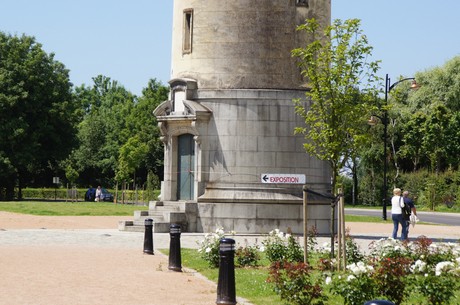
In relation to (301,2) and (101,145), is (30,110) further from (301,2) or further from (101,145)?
(301,2)

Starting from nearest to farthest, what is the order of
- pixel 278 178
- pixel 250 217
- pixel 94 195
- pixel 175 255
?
pixel 175 255 → pixel 250 217 → pixel 278 178 → pixel 94 195

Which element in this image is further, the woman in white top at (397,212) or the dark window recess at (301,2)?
the dark window recess at (301,2)

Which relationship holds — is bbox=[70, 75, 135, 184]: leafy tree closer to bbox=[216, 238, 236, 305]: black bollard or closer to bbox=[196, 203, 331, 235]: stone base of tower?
bbox=[196, 203, 331, 235]: stone base of tower

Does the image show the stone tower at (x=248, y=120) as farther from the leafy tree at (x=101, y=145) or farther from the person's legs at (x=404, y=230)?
the leafy tree at (x=101, y=145)

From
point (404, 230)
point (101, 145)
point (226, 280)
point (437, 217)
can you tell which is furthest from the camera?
point (101, 145)

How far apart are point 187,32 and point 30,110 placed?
137 feet

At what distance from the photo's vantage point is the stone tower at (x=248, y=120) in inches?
1185

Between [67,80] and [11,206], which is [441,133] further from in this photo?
[11,206]

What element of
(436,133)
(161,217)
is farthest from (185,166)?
→ (436,133)

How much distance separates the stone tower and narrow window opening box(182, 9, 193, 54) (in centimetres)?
34

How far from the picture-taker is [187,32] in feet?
104

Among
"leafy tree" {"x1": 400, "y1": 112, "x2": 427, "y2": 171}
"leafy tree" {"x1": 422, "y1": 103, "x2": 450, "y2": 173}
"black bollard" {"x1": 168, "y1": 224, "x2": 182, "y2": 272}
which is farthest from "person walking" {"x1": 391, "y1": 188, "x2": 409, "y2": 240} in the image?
"leafy tree" {"x1": 400, "y1": 112, "x2": 427, "y2": 171}

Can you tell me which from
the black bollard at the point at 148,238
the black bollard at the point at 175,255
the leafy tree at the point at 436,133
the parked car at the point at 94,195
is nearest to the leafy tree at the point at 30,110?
the parked car at the point at 94,195

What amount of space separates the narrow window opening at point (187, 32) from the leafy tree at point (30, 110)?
3839cm
